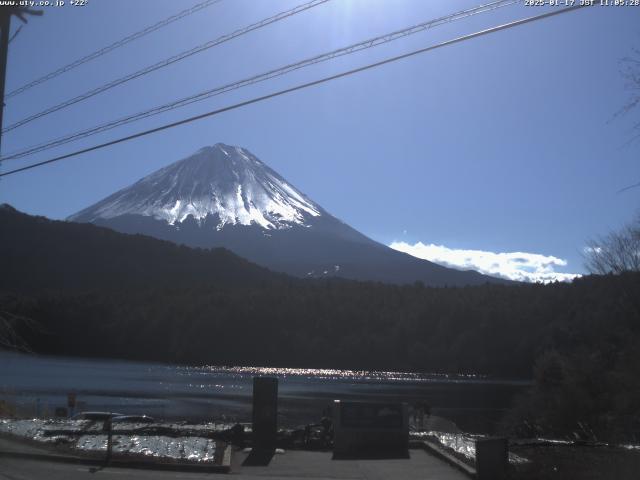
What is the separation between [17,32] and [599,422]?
77.3 feet

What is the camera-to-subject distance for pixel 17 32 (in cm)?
1595

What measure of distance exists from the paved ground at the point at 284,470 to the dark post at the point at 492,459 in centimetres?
89

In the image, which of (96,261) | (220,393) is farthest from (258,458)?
(96,261)

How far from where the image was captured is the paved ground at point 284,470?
548 inches

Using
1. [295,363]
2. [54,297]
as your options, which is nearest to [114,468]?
[295,363]

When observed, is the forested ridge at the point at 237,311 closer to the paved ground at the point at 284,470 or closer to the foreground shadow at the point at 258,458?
the foreground shadow at the point at 258,458

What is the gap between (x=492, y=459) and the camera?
43.4 ft

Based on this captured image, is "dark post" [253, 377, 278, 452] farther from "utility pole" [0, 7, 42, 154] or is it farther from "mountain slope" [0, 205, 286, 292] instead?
"mountain slope" [0, 205, 286, 292]

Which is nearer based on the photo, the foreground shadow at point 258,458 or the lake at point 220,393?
the foreground shadow at point 258,458

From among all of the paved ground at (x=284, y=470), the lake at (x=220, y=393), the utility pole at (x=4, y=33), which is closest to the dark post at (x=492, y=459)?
the paved ground at (x=284, y=470)

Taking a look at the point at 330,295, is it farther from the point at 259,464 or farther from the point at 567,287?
the point at 259,464

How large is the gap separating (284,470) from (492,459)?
3997mm

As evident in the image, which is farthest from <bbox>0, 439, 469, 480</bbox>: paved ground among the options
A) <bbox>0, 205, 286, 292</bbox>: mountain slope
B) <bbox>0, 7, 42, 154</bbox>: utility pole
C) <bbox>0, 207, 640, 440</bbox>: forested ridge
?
<bbox>0, 205, 286, 292</bbox>: mountain slope

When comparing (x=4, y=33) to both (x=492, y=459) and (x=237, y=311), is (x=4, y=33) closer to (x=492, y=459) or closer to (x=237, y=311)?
(x=492, y=459)
